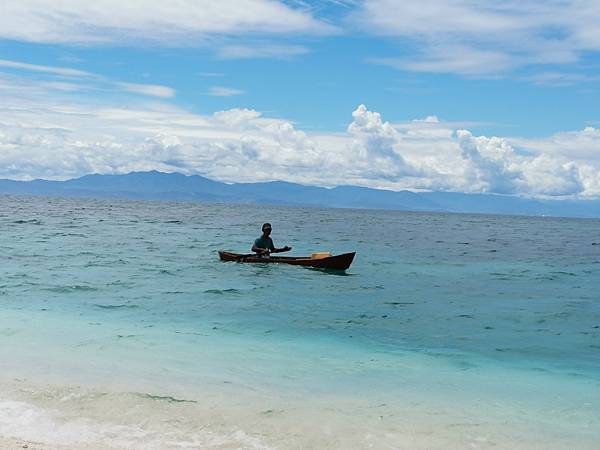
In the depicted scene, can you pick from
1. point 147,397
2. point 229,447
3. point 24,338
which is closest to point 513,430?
point 229,447

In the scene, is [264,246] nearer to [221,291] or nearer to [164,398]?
[221,291]

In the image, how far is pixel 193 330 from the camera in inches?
575

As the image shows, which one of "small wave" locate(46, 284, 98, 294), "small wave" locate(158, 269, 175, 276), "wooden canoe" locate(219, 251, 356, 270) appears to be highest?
"wooden canoe" locate(219, 251, 356, 270)

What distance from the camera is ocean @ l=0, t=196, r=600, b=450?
8.03 m

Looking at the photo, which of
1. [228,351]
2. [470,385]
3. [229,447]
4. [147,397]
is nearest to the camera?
[229,447]

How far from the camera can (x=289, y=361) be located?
472 inches

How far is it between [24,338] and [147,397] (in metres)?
5.09

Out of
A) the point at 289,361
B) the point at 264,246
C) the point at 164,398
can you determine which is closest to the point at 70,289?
the point at 264,246

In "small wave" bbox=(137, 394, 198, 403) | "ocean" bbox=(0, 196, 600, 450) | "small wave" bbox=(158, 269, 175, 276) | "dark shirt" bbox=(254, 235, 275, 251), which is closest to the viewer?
"ocean" bbox=(0, 196, 600, 450)

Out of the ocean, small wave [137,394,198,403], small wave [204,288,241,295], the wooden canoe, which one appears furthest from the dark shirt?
small wave [137,394,198,403]

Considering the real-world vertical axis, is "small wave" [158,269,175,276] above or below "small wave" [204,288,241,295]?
below

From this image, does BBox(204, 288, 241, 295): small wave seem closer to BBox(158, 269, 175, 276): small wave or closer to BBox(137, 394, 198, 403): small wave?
BBox(158, 269, 175, 276): small wave

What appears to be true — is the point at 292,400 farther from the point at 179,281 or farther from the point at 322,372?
the point at 179,281

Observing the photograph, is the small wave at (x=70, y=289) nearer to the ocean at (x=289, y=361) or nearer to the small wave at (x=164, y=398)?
the ocean at (x=289, y=361)
